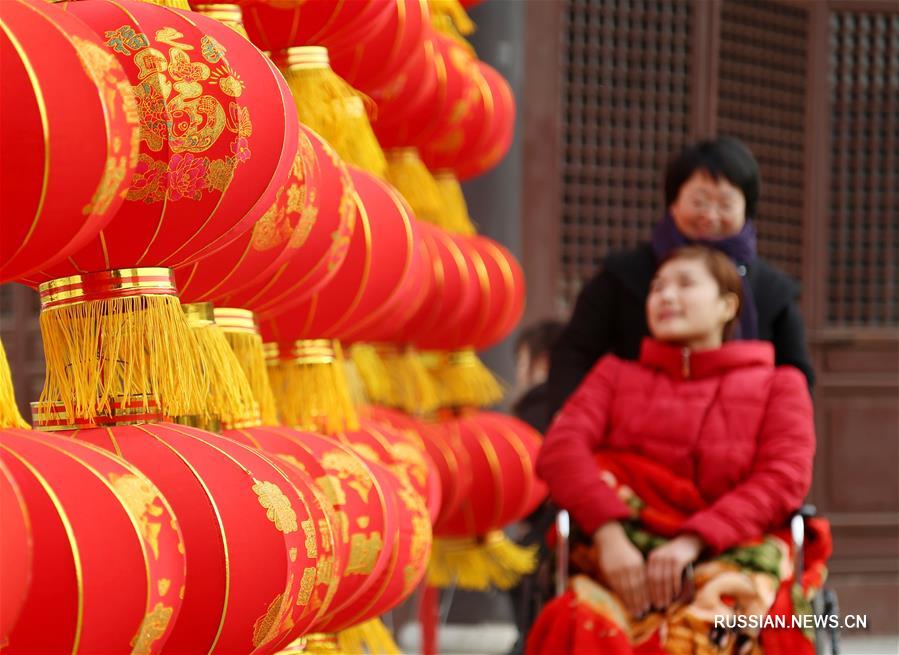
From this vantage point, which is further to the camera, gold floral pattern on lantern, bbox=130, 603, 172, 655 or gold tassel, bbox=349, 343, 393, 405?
gold tassel, bbox=349, 343, 393, 405

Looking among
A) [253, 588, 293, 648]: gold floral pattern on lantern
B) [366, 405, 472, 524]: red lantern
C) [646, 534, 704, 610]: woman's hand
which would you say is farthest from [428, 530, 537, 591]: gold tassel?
[253, 588, 293, 648]: gold floral pattern on lantern

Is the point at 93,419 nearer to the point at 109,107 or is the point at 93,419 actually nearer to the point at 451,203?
the point at 109,107

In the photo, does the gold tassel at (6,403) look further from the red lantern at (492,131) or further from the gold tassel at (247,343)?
the red lantern at (492,131)

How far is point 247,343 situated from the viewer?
1.32m

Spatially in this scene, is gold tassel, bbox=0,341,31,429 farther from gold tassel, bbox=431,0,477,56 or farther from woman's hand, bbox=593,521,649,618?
gold tassel, bbox=431,0,477,56

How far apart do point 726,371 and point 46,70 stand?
1381mm

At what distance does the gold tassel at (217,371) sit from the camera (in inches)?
44.8

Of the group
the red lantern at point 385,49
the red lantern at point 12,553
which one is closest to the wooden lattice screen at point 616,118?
the red lantern at point 385,49

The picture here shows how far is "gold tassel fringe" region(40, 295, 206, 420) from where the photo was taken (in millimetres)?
1029

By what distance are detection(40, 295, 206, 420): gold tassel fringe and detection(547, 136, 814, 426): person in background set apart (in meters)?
1.31

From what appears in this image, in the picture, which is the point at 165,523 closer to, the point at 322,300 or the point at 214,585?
the point at 214,585

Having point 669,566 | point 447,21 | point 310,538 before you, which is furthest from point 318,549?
point 447,21

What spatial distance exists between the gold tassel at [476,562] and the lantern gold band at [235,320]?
4.10 ft

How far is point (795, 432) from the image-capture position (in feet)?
6.36
